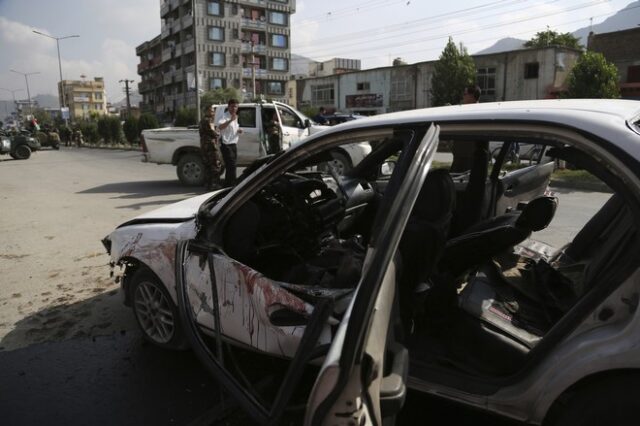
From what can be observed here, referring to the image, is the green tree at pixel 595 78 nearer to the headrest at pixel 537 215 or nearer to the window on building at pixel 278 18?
the headrest at pixel 537 215

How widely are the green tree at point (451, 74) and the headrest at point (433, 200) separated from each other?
126 feet

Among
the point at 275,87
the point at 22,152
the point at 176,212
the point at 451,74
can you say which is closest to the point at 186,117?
the point at 22,152

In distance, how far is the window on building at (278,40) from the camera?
7144 cm

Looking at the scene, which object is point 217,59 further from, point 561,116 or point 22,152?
point 561,116

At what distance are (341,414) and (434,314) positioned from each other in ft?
3.76

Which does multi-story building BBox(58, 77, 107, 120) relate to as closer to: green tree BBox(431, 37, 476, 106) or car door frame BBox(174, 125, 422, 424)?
green tree BBox(431, 37, 476, 106)

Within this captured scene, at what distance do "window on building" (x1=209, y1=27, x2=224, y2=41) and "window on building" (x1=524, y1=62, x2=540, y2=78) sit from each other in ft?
141

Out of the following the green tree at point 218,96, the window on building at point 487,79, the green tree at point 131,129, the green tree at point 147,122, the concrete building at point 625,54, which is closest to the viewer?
the green tree at point 147,122

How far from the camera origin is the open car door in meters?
1.43

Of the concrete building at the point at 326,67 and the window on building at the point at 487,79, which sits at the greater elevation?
the concrete building at the point at 326,67

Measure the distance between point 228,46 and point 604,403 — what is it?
70.8m

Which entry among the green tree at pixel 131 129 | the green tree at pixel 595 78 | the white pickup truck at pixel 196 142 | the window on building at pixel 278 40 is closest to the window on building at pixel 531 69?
the green tree at pixel 595 78

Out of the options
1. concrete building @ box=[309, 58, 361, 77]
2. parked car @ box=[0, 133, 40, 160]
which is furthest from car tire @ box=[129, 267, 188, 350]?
concrete building @ box=[309, 58, 361, 77]

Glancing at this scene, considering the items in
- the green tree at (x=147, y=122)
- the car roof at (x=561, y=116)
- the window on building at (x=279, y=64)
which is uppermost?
the window on building at (x=279, y=64)
